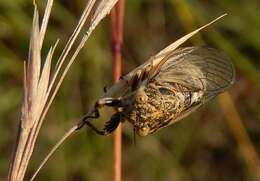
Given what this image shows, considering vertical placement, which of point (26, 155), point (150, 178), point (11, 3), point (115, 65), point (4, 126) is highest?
point (11, 3)

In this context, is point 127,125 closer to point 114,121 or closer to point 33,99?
point 114,121

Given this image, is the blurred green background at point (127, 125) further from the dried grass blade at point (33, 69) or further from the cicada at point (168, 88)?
the dried grass blade at point (33, 69)

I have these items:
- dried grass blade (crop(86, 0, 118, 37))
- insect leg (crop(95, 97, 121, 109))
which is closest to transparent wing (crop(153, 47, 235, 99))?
insect leg (crop(95, 97, 121, 109))

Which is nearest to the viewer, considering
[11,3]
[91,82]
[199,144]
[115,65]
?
[115,65]

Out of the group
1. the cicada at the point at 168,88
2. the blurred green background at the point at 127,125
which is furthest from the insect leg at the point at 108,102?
the blurred green background at the point at 127,125

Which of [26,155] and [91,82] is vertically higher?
[91,82]

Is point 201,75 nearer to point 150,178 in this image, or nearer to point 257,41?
point 257,41

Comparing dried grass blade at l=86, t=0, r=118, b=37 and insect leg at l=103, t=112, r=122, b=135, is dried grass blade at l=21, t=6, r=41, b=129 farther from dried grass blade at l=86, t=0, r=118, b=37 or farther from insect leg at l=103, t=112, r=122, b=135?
insect leg at l=103, t=112, r=122, b=135

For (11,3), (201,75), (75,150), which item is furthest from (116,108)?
(75,150)

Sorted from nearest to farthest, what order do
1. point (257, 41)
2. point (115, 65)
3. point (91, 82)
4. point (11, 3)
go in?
1. point (115, 65)
2. point (11, 3)
3. point (257, 41)
4. point (91, 82)
